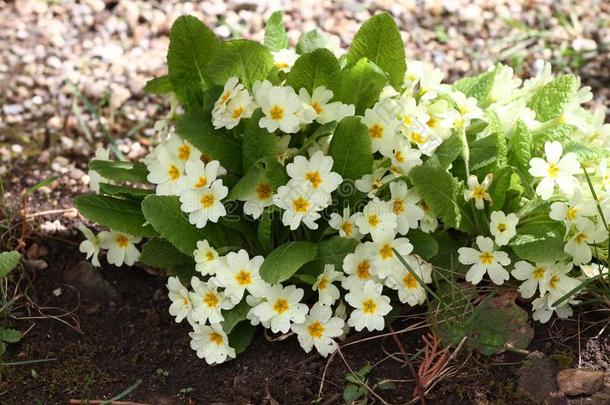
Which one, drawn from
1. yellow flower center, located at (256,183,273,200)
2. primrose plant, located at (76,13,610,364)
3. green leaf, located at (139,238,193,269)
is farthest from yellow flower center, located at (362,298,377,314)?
green leaf, located at (139,238,193,269)

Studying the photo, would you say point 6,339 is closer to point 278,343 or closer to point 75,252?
point 75,252

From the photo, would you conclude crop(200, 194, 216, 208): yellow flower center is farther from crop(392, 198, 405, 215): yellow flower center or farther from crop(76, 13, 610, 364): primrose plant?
crop(392, 198, 405, 215): yellow flower center

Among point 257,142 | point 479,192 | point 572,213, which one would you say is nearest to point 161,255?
point 257,142

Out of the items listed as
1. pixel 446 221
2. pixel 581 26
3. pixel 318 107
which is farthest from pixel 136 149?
pixel 581 26

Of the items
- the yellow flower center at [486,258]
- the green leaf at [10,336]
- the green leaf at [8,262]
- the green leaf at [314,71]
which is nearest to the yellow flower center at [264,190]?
the green leaf at [314,71]

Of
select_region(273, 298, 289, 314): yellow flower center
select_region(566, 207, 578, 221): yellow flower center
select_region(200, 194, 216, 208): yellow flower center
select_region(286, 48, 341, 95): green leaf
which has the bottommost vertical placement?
select_region(273, 298, 289, 314): yellow flower center

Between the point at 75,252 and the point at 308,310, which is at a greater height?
the point at 308,310
